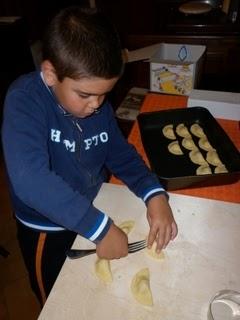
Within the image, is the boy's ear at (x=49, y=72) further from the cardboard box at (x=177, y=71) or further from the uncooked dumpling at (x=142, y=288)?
the cardboard box at (x=177, y=71)

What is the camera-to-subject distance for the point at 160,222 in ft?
2.03

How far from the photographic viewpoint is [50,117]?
26.2 inches

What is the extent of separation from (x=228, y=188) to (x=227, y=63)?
120cm

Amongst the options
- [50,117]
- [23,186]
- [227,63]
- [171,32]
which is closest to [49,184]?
[23,186]

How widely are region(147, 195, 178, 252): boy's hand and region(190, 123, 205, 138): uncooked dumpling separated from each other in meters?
0.31

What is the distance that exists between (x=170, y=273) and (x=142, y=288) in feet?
0.21

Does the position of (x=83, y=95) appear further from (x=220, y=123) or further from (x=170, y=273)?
(x=220, y=123)

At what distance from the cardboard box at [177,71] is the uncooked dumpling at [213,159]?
0.34 meters

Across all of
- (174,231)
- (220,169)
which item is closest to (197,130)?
(220,169)

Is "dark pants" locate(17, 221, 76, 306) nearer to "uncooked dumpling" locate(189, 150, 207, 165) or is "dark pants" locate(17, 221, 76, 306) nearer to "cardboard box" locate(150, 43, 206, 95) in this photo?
"uncooked dumpling" locate(189, 150, 207, 165)

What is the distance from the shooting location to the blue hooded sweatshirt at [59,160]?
1.85ft

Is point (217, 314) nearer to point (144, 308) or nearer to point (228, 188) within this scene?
point (144, 308)

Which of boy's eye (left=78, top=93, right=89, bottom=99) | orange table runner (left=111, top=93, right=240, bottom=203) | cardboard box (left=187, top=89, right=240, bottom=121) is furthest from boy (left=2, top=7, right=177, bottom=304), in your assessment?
cardboard box (left=187, top=89, right=240, bottom=121)

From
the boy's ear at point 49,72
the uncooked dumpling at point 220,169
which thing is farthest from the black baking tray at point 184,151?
the boy's ear at point 49,72
